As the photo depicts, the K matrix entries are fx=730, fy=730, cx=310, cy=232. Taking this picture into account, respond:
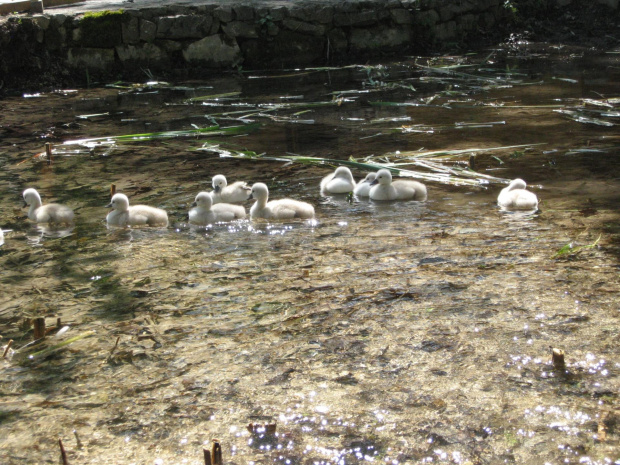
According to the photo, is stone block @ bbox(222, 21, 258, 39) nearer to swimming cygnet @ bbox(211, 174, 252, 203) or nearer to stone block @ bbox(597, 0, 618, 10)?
swimming cygnet @ bbox(211, 174, 252, 203)

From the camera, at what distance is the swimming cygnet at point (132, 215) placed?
6.39 meters

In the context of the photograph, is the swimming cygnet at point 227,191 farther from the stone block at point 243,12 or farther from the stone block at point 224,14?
the stone block at point 243,12

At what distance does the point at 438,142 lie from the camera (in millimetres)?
8883

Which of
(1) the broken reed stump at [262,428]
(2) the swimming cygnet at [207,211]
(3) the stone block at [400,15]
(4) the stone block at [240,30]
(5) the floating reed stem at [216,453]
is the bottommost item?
(1) the broken reed stump at [262,428]

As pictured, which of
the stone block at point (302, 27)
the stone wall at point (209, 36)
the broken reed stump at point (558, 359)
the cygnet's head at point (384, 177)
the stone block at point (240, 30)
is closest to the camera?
the broken reed stump at point (558, 359)

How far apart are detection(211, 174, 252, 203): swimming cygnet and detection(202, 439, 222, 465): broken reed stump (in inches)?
161

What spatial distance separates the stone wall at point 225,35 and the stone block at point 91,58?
18 mm

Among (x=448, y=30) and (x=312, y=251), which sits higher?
(x=448, y=30)

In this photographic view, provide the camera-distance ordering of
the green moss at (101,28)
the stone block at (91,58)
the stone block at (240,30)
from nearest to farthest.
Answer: the green moss at (101,28), the stone block at (91,58), the stone block at (240,30)

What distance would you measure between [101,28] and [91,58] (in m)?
0.60

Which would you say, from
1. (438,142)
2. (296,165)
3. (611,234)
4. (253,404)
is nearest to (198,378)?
(253,404)

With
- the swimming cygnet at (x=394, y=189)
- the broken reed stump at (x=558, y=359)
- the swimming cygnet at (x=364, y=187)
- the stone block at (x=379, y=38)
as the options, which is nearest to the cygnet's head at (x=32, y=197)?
the swimming cygnet at (x=364, y=187)

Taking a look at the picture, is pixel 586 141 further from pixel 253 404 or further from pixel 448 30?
pixel 448 30

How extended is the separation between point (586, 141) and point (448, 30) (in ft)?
27.4
